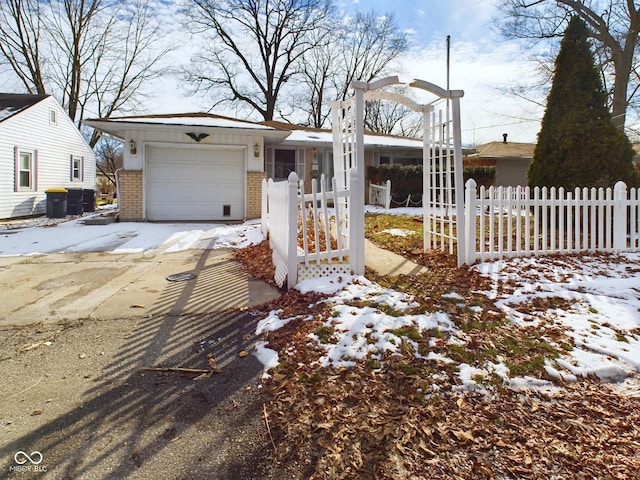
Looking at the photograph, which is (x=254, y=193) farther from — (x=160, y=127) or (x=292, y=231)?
(x=292, y=231)

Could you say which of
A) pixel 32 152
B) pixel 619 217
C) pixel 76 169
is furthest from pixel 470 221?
pixel 76 169

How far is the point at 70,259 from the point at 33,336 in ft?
11.4

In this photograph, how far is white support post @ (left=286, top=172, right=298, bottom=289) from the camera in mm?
4359

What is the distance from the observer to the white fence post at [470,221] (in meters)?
5.20

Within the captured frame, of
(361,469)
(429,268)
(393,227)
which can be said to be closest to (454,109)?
(429,268)

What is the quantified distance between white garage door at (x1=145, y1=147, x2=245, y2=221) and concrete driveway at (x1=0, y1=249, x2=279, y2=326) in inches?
187

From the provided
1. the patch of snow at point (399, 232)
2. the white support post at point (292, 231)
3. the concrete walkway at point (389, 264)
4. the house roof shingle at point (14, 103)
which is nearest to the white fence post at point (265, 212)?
the concrete walkway at point (389, 264)

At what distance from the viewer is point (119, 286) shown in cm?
480

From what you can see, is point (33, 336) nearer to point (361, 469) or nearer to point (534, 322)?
point (361, 469)

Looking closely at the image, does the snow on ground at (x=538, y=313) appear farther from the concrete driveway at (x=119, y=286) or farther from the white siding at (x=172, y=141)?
the white siding at (x=172, y=141)

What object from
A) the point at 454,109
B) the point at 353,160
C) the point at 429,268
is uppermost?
the point at 454,109

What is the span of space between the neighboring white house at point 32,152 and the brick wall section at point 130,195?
457 cm

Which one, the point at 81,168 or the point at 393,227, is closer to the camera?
the point at 393,227

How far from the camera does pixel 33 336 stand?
10.9 feet
